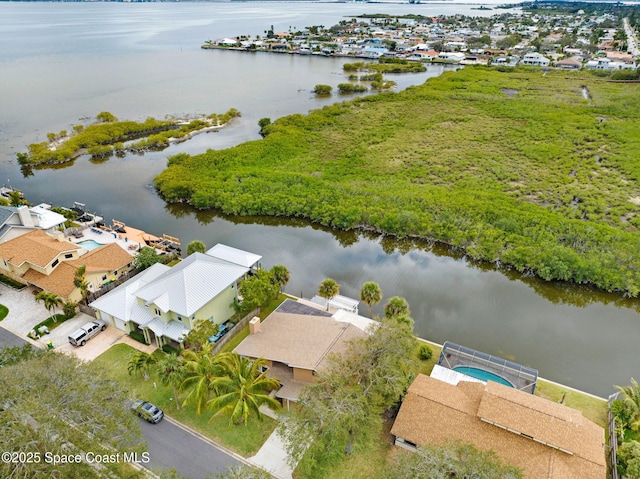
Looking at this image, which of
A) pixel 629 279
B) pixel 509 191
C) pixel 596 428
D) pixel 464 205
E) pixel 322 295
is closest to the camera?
pixel 596 428

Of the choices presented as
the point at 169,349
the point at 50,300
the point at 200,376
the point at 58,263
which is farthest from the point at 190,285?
the point at 58,263

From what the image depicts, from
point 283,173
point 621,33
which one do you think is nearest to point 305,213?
point 283,173

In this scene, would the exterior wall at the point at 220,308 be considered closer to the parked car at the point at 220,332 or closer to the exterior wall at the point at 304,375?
the parked car at the point at 220,332

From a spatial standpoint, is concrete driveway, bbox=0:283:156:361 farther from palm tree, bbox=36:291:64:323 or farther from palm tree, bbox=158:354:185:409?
palm tree, bbox=158:354:185:409

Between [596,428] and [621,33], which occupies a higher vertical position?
[621,33]

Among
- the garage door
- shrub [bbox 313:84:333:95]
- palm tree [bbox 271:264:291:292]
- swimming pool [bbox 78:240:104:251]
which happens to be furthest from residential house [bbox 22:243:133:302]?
shrub [bbox 313:84:333:95]

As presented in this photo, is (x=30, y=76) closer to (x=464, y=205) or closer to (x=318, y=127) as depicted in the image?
(x=318, y=127)
